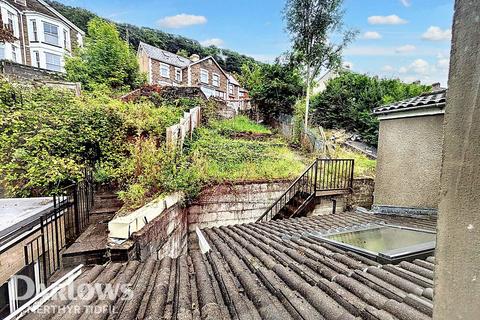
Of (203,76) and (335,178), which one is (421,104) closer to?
(335,178)

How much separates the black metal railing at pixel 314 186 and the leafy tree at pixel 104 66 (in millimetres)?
14309

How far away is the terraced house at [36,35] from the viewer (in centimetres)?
2043

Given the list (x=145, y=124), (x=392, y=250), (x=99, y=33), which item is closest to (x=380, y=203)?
(x=392, y=250)

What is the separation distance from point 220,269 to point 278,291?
93cm

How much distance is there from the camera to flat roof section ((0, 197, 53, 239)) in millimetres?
3887

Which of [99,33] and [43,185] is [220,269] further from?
[99,33]

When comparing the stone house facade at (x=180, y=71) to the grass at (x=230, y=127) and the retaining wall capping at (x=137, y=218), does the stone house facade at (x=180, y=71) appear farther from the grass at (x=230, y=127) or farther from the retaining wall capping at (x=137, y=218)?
the retaining wall capping at (x=137, y=218)

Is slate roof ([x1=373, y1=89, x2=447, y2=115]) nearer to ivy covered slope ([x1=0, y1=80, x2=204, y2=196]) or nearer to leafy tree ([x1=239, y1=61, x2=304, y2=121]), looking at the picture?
ivy covered slope ([x1=0, y1=80, x2=204, y2=196])

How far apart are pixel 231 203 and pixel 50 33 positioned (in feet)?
86.4

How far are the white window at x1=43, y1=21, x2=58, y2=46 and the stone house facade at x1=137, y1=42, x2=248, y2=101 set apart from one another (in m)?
7.98

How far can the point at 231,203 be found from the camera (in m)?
7.53

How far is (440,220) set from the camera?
815 millimetres

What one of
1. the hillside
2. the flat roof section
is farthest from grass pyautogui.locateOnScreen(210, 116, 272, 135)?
the hillside

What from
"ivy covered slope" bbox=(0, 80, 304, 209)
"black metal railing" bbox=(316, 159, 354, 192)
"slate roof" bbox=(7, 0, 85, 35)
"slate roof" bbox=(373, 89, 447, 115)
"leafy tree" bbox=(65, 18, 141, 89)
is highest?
"slate roof" bbox=(7, 0, 85, 35)
